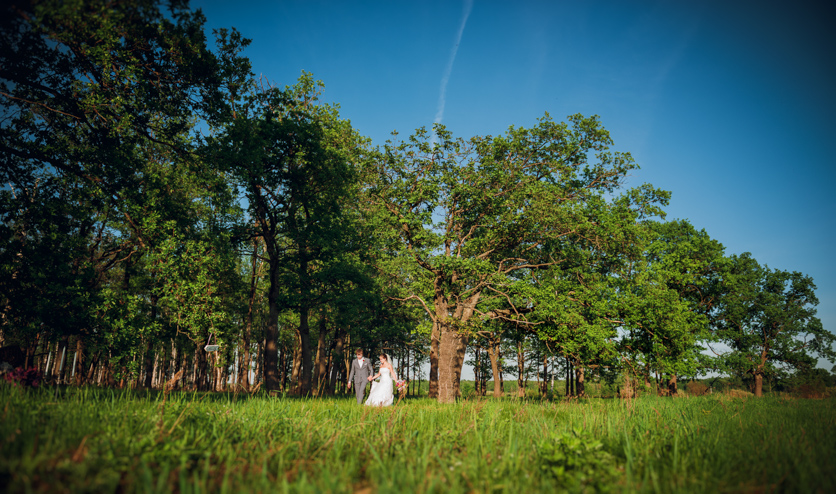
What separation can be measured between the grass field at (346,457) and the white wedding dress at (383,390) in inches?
281

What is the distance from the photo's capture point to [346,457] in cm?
387

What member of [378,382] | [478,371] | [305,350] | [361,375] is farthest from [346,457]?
[478,371]

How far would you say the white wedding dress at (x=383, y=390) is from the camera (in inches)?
478

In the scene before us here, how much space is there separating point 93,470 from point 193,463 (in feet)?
2.50

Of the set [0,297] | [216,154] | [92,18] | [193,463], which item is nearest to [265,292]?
[0,297]

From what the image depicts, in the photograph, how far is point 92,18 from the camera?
24.6ft

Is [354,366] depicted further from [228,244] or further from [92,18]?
[92,18]

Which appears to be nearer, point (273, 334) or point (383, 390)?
point (383, 390)

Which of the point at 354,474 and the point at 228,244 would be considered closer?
the point at 354,474

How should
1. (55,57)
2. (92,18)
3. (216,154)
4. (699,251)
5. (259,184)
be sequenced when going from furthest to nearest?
(699,251)
(259,184)
(216,154)
(55,57)
(92,18)

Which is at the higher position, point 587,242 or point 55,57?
point 55,57

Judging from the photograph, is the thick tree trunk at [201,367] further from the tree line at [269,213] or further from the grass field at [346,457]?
the grass field at [346,457]

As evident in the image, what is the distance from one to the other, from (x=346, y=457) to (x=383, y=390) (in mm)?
8805

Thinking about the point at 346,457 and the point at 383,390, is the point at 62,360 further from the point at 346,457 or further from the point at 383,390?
the point at 346,457
